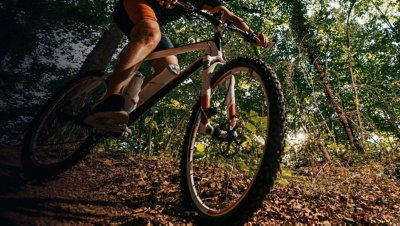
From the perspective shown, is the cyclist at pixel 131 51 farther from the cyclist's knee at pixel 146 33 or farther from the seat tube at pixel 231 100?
the seat tube at pixel 231 100

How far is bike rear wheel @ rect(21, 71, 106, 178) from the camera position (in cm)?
314

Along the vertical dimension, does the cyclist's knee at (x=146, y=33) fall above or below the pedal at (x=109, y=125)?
above

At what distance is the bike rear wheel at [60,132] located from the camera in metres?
3.14

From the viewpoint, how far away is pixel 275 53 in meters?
18.0

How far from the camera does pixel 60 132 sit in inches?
141

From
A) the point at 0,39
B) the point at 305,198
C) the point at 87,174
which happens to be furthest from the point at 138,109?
the point at 0,39

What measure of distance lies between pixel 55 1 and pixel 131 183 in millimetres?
6869

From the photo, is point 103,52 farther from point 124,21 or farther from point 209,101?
point 209,101

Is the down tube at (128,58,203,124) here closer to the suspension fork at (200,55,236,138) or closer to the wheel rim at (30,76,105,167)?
the suspension fork at (200,55,236,138)

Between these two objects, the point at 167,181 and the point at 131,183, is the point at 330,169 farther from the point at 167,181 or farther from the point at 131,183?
the point at 131,183

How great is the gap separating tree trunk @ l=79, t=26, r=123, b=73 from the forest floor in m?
3.87

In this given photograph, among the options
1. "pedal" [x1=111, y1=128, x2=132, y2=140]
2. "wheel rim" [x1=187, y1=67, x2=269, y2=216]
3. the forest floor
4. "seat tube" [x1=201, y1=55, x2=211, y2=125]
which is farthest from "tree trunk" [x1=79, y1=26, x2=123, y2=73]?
"seat tube" [x1=201, y1=55, x2=211, y2=125]

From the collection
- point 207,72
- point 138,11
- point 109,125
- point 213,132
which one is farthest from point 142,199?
point 138,11

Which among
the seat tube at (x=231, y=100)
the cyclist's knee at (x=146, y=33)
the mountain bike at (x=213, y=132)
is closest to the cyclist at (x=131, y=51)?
the cyclist's knee at (x=146, y=33)
